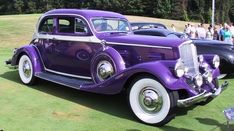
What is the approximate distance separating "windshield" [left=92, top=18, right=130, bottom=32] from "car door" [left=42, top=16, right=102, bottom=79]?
0.81 ft

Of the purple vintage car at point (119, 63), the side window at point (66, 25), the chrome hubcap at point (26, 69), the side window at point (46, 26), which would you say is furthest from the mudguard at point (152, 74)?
the chrome hubcap at point (26, 69)

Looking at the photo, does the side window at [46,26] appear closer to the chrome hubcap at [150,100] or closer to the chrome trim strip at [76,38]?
the chrome trim strip at [76,38]

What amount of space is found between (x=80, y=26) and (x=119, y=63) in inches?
55.9

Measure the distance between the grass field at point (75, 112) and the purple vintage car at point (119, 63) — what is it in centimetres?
34

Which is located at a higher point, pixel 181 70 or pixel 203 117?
pixel 181 70

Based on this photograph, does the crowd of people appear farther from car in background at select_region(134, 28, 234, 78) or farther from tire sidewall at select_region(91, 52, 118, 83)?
tire sidewall at select_region(91, 52, 118, 83)

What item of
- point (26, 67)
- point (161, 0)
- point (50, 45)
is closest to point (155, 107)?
point (50, 45)

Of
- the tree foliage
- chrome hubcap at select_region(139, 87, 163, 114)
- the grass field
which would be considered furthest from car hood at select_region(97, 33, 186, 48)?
the tree foliage

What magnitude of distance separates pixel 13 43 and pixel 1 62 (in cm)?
891

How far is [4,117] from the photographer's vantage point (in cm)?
641

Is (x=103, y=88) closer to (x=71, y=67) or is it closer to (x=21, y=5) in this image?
(x=71, y=67)

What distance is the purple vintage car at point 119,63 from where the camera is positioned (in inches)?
244

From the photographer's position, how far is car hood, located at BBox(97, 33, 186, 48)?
21.7 feet

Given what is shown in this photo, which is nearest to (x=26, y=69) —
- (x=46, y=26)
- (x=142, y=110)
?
(x=46, y=26)
